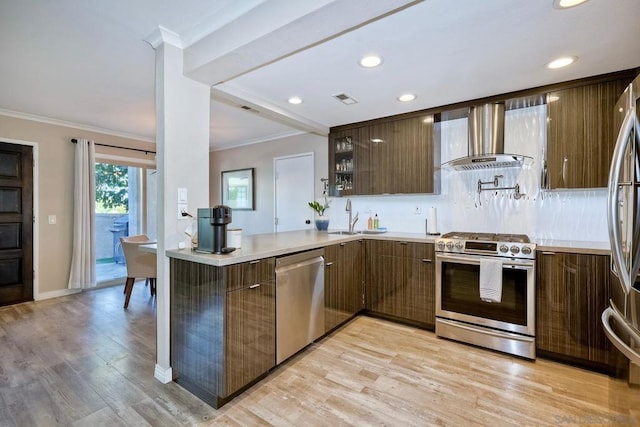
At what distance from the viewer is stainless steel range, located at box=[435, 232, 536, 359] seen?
94.9 inches

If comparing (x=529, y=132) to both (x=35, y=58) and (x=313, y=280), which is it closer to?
(x=313, y=280)

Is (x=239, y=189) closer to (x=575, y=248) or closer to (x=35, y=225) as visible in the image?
(x=35, y=225)

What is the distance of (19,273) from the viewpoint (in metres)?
3.85

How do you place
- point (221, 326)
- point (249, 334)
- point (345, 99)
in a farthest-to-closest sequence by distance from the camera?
1. point (345, 99)
2. point (249, 334)
3. point (221, 326)

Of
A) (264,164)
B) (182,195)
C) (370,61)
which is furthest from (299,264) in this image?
(264,164)

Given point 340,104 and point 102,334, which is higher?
point 340,104

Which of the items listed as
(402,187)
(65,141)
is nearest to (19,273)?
(65,141)

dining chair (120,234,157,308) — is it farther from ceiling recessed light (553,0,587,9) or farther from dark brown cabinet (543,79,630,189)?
dark brown cabinet (543,79,630,189)

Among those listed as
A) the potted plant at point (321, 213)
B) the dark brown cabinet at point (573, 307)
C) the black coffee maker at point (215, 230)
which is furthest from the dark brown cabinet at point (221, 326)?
the dark brown cabinet at point (573, 307)

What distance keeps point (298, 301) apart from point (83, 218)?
→ 378cm

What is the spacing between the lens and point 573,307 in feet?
7.47

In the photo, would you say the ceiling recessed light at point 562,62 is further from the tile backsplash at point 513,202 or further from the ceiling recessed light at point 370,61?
the ceiling recessed light at point 370,61

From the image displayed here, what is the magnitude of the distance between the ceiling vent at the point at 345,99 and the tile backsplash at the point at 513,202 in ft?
3.81

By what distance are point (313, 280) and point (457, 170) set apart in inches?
82.6
